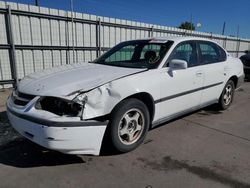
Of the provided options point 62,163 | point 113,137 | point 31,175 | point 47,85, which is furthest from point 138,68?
point 31,175

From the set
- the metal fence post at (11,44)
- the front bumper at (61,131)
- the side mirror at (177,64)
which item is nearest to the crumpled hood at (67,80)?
the front bumper at (61,131)

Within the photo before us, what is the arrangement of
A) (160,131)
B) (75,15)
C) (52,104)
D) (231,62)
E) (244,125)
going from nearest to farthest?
(52,104), (160,131), (244,125), (231,62), (75,15)

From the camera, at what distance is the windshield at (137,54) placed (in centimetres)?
351

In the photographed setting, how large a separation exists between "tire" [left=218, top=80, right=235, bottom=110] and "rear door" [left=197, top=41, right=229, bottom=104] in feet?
0.85

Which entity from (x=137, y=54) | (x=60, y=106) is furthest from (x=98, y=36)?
(x=60, y=106)

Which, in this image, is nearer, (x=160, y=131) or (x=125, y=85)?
(x=125, y=85)

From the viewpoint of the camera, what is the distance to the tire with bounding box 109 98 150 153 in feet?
8.99

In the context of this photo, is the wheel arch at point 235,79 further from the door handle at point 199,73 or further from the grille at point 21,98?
the grille at point 21,98

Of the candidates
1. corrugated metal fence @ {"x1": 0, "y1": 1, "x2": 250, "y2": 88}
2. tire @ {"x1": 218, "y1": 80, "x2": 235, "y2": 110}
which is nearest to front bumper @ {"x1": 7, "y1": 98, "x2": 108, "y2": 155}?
tire @ {"x1": 218, "y1": 80, "x2": 235, "y2": 110}

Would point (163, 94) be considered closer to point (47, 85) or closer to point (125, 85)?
point (125, 85)

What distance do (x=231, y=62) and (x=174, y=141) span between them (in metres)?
2.60

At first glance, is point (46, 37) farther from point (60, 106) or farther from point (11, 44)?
point (60, 106)

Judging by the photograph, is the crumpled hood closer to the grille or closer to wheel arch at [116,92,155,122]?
the grille

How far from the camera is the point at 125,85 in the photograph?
9.18 feet
